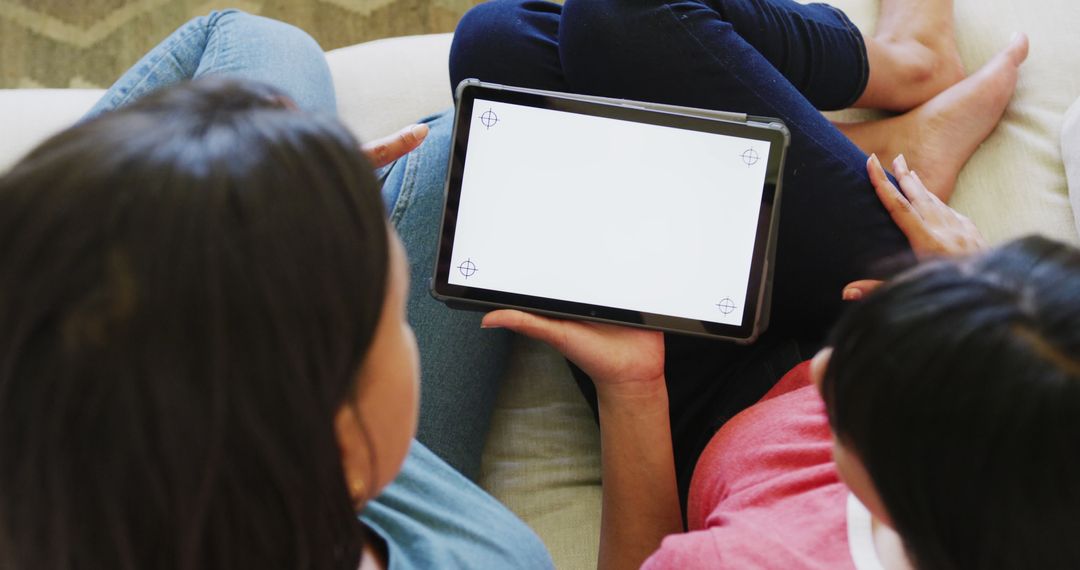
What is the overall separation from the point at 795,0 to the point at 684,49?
289 millimetres

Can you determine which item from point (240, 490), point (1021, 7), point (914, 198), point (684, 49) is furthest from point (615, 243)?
point (1021, 7)

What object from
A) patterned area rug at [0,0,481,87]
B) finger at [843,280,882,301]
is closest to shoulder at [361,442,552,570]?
finger at [843,280,882,301]

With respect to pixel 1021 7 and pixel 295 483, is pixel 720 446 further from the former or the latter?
pixel 1021 7

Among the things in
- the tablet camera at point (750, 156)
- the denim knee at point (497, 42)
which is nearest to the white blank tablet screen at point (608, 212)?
the tablet camera at point (750, 156)

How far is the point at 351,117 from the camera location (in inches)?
40.2

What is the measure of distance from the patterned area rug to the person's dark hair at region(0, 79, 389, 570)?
104 cm

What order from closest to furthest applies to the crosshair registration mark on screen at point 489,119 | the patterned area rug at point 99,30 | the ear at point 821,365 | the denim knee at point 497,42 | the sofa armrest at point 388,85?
the ear at point 821,365
the crosshair registration mark on screen at point 489,119
the denim knee at point 497,42
the sofa armrest at point 388,85
the patterned area rug at point 99,30

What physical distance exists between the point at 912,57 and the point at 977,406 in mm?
649

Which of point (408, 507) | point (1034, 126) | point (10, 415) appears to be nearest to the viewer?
point (10, 415)

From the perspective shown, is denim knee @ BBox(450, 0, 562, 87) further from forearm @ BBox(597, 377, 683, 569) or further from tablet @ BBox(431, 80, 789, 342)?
forearm @ BBox(597, 377, 683, 569)

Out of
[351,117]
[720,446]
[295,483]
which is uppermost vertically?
[295,483]

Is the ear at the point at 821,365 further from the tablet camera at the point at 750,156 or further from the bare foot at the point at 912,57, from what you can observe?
the bare foot at the point at 912,57

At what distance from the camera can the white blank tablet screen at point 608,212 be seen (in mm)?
766

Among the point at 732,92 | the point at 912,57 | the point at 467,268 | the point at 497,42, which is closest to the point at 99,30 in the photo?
the point at 497,42
